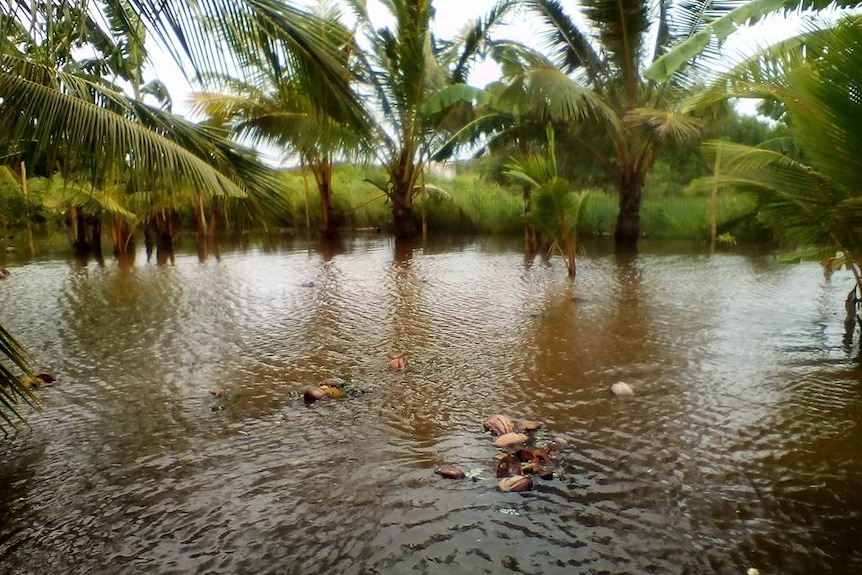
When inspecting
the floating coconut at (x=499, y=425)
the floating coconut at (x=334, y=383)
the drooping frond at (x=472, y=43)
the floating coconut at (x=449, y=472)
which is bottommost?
the floating coconut at (x=449, y=472)

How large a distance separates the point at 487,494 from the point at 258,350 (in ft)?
11.1

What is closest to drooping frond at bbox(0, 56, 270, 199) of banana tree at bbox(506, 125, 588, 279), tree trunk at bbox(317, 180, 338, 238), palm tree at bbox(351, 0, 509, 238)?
banana tree at bbox(506, 125, 588, 279)

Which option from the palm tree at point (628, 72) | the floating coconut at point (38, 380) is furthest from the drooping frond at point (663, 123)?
the floating coconut at point (38, 380)

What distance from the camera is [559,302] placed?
7637 millimetres

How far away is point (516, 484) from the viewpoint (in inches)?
115

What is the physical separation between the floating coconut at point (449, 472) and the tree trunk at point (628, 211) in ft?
38.9

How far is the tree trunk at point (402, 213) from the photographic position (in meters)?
16.5

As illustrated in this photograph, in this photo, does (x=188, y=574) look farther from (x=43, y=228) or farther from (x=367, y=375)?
(x=43, y=228)

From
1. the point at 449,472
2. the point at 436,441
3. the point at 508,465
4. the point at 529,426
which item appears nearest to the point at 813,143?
the point at 529,426

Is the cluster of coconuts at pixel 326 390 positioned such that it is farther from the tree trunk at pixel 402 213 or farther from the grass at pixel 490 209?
the tree trunk at pixel 402 213

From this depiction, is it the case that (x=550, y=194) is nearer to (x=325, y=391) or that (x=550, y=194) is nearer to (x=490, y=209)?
(x=325, y=391)

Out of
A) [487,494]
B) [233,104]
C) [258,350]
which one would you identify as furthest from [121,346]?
[233,104]

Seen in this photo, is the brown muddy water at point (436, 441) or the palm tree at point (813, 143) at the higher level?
the palm tree at point (813, 143)

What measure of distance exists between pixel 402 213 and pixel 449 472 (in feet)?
46.0
